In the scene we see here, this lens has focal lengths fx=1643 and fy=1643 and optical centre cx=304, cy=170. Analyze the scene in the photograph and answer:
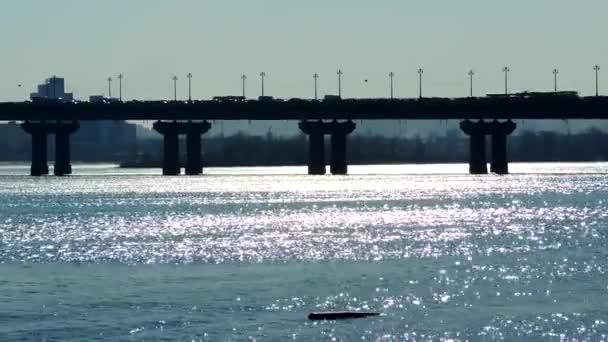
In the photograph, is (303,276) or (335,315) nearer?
(335,315)

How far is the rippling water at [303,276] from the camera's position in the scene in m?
58.4

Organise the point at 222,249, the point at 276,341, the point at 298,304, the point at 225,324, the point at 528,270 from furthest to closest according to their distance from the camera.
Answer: the point at 222,249 < the point at 528,270 < the point at 298,304 < the point at 225,324 < the point at 276,341

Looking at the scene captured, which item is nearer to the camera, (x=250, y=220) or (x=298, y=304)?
(x=298, y=304)

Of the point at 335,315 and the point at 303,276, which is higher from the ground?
the point at 303,276

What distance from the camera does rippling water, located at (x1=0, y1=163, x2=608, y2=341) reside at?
192 ft

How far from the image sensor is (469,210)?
152 meters

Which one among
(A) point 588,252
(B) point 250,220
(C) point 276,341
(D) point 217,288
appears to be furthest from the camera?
(B) point 250,220

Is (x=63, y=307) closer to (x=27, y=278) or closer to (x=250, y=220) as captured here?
(x=27, y=278)

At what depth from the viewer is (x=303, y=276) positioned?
76062 mm

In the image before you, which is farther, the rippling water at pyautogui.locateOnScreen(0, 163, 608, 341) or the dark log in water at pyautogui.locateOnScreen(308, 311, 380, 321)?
the dark log in water at pyautogui.locateOnScreen(308, 311, 380, 321)

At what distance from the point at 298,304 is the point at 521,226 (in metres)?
56.9

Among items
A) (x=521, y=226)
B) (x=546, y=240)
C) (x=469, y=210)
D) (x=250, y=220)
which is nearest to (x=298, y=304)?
(x=546, y=240)

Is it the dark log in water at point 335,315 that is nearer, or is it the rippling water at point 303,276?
the rippling water at point 303,276

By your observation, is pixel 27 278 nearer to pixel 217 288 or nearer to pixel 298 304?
pixel 217 288
